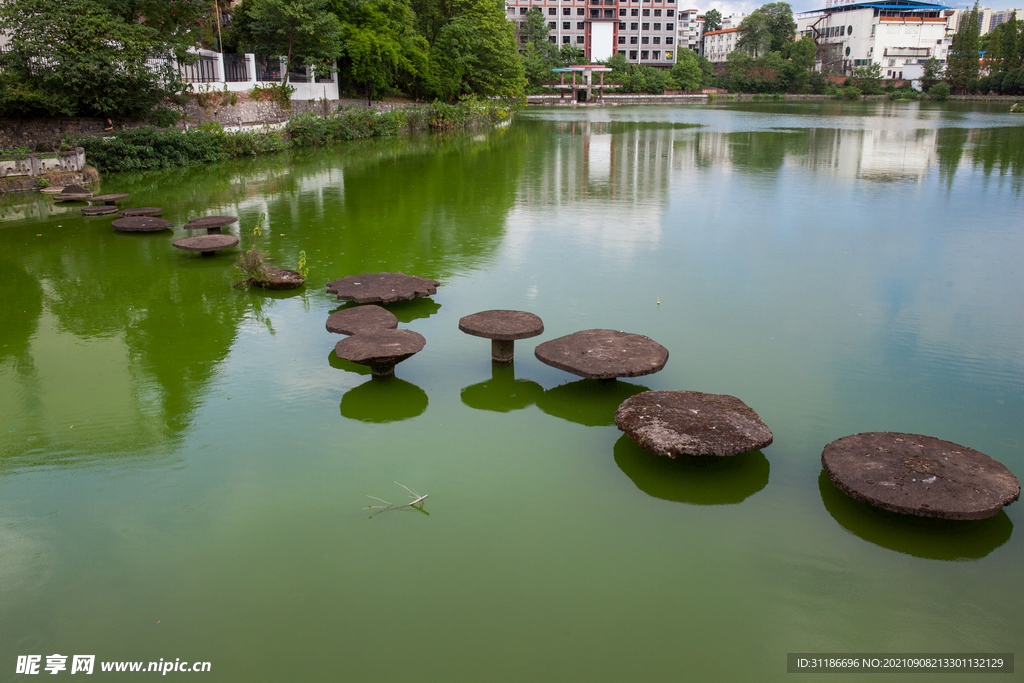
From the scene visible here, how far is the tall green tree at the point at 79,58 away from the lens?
606 inches

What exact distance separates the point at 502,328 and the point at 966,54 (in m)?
78.7

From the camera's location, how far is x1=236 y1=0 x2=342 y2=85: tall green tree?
23.9 meters

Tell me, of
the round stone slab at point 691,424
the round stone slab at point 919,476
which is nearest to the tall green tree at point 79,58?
the round stone slab at point 691,424

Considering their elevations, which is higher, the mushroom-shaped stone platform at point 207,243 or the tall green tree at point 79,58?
the tall green tree at point 79,58

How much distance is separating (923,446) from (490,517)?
2.60 meters

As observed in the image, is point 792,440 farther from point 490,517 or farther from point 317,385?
point 317,385

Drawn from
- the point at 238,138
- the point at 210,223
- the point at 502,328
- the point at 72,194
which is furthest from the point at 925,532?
the point at 238,138

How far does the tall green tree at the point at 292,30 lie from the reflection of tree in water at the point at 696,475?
23.9 meters

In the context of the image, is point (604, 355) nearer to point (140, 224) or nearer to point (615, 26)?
point (140, 224)

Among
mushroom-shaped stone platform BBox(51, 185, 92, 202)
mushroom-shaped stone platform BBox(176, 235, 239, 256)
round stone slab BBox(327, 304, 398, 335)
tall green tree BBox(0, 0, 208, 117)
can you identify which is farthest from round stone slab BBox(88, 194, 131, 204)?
round stone slab BBox(327, 304, 398, 335)

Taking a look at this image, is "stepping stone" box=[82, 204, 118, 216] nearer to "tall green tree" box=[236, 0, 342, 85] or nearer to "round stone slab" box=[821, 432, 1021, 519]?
"round stone slab" box=[821, 432, 1021, 519]

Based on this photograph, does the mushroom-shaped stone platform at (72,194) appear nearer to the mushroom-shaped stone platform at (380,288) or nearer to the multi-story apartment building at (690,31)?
the mushroom-shaped stone platform at (380,288)

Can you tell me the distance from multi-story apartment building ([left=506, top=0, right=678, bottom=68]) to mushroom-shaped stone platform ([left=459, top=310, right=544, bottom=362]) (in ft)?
282

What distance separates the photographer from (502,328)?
18.5 feet
